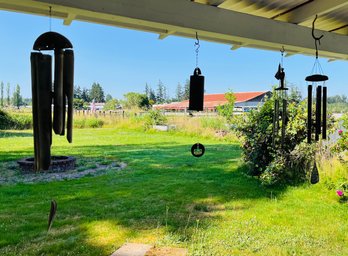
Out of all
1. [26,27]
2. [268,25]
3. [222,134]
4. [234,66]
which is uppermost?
[234,66]

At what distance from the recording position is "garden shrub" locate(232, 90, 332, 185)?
398cm

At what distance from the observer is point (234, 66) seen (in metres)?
12.9

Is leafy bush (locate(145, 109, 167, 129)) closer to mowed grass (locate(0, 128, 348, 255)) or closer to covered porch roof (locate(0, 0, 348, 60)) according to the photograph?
mowed grass (locate(0, 128, 348, 255))

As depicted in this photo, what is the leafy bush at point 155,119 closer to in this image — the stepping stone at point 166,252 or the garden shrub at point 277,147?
the garden shrub at point 277,147

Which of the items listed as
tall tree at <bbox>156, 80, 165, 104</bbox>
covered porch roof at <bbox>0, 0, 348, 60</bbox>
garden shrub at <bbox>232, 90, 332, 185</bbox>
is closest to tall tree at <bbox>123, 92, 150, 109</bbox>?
tall tree at <bbox>156, 80, 165, 104</bbox>

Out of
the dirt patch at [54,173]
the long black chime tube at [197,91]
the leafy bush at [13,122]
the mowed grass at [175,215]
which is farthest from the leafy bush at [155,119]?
the long black chime tube at [197,91]

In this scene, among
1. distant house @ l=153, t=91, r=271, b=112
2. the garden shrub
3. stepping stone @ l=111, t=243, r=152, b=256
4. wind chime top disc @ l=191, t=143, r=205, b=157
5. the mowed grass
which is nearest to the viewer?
stepping stone @ l=111, t=243, r=152, b=256

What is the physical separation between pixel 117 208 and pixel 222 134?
6376 mm

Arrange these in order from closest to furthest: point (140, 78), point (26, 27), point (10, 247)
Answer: point (10, 247) → point (26, 27) → point (140, 78)

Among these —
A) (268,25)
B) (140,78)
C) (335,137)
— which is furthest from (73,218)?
(140,78)

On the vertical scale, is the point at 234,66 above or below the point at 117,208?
above

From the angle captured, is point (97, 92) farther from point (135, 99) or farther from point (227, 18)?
point (227, 18)

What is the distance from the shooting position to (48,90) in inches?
43.6

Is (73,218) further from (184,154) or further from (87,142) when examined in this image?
(87,142)
